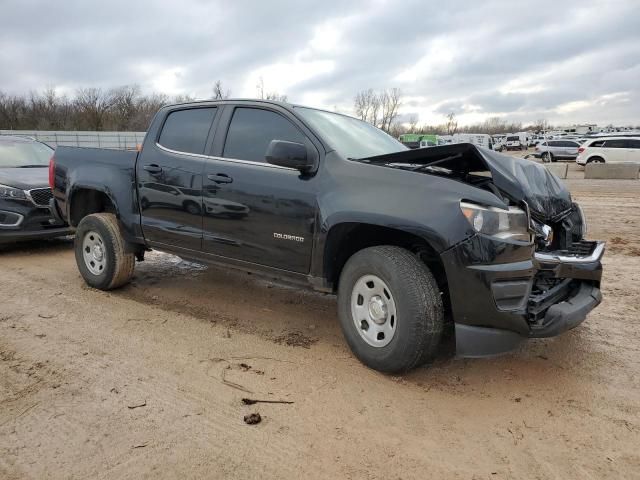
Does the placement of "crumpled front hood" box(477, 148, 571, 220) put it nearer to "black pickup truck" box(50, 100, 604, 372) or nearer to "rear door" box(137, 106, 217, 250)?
"black pickup truck" box(50, 100, 604, 372)

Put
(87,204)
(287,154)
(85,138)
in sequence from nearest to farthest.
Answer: (287,154) → (87,204) → (85,138)

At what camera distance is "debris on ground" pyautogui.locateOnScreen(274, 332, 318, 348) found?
3.85 m

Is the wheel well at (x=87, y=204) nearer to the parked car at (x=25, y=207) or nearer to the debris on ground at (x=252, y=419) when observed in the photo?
the parked car at (x=25, y=207)

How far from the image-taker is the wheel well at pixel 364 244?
11.0 ft

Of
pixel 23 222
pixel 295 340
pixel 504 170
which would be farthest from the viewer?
pixel 23 222

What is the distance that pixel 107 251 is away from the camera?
195 inches

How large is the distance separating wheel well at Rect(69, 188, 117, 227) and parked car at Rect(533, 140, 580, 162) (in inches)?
1448

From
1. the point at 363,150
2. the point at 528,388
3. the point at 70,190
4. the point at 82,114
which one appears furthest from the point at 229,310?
the point at 82,114

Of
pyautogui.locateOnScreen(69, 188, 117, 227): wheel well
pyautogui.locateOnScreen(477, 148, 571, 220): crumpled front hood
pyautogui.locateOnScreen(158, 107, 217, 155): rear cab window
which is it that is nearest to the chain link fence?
pyautogui.locateOnScreen(69, 188, 117, 227): wheel well

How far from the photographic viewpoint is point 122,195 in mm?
4840

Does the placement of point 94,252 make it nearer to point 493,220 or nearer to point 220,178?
point 220,178

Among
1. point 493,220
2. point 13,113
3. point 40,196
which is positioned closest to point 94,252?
point 40,196

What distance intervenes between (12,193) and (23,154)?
1668mm

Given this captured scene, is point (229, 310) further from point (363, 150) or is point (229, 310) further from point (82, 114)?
point (82, 114)
